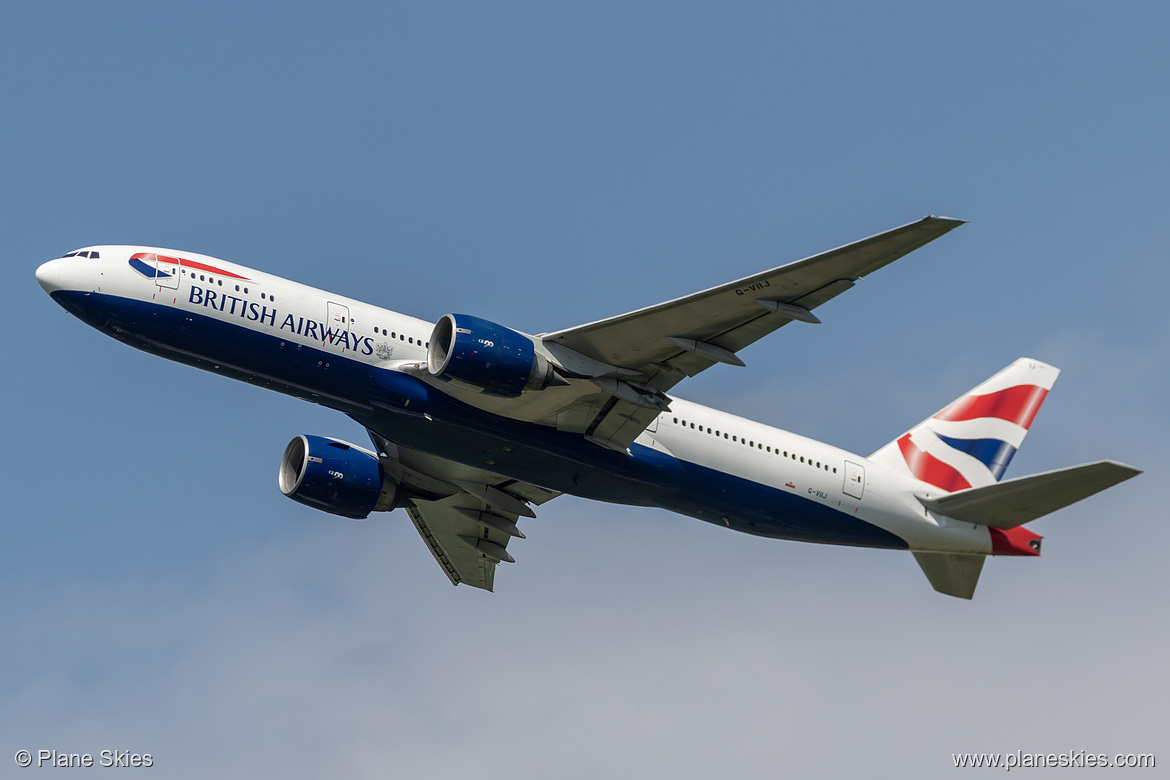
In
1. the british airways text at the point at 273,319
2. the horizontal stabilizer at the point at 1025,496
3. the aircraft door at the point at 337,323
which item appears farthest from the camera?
the horizontal stabilizer at the point at 1025,496

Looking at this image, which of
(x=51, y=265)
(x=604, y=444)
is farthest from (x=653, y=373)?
(x=51, y=265)

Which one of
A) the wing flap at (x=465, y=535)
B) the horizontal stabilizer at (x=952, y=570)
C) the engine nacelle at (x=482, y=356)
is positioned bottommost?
the wing flap at (x=465, y=535)

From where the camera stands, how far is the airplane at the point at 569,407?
101 ft

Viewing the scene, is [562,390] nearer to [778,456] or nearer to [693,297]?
[693,297]

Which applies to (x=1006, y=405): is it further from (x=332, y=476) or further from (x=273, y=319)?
(x=273, y=319)

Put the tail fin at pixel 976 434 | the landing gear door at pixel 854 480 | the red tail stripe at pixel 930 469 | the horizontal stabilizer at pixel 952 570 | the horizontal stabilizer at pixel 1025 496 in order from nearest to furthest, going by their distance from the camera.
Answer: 1. the horizontal stabilizer at pixel 1025 496
2. the landing gear door at pixel 854 480
3. the horizontal stabilizer at pixel 952 570
4. the red tail stripe at pixel 930 469
5. the tail fin at pixel 976 434

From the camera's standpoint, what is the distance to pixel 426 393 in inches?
1261

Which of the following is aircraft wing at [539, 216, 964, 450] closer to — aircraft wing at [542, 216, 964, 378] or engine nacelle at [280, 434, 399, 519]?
aircraft wing at [542, 216, 964, 378]

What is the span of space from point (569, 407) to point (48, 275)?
12.9 metres

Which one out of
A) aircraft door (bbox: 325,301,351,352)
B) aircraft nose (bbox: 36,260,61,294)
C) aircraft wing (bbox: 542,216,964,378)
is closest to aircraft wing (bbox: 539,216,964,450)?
aircraft wing (bbox: 542,216,964,378)

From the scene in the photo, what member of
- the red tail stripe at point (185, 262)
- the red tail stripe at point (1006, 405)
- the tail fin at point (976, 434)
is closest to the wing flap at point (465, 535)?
the red tail stripe at point (185, 262)

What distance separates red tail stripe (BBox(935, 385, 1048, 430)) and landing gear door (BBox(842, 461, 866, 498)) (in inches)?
235

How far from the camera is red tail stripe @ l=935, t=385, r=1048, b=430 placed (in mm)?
42125

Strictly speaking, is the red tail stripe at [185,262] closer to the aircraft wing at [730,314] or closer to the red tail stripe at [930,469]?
the aircraft wing at [730,314]
